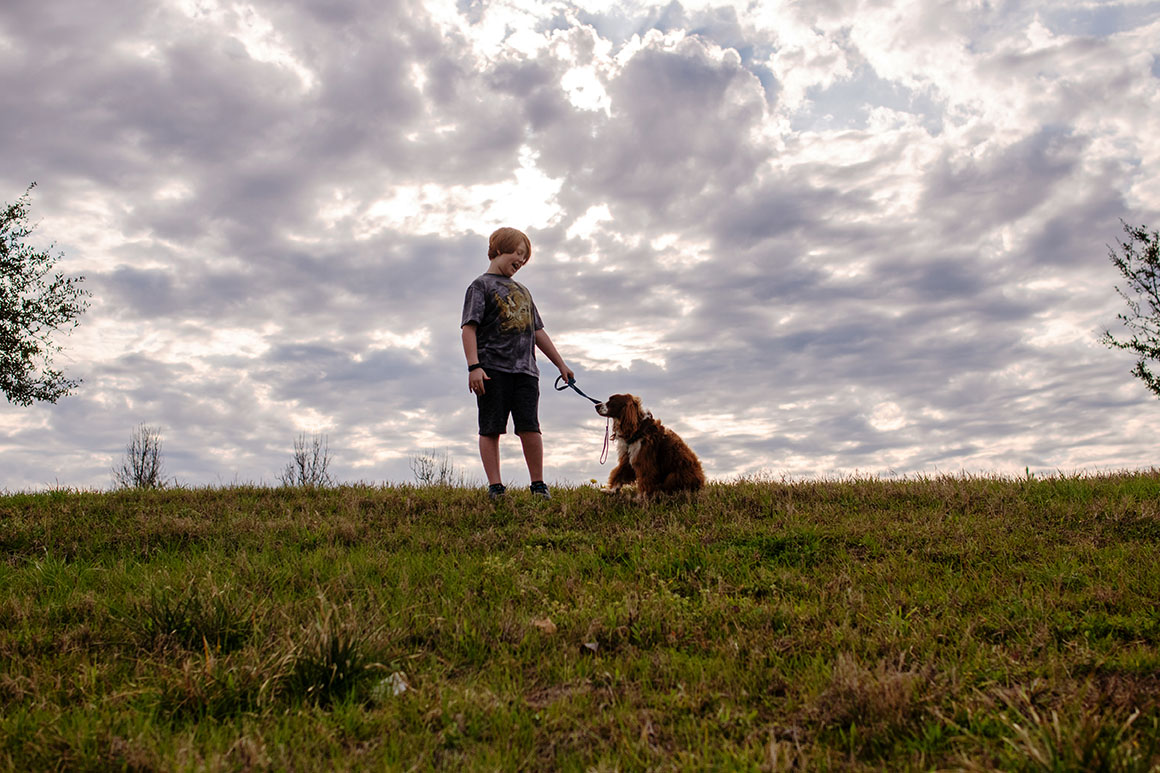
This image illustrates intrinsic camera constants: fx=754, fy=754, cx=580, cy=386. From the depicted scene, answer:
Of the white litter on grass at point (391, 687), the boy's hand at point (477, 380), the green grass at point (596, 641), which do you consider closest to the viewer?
the green grass at point (596, 641)

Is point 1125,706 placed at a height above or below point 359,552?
below

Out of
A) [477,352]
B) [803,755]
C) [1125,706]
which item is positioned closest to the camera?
[803,755]

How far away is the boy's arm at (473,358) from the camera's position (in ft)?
28.7

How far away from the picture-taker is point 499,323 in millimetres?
9172

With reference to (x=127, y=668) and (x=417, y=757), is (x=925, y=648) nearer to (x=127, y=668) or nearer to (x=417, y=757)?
(x=417, y=757)

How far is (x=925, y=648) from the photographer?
4.41 metres

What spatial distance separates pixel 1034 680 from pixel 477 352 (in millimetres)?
6615

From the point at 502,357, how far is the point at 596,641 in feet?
16.3

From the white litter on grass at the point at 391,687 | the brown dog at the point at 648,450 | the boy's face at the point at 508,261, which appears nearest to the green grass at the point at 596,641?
the white litter on grass at the point at 391,687

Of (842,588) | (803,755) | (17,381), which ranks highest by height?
(17,381)

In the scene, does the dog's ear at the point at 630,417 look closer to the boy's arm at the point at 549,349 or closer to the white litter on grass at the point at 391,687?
the boy's arm at the point at 549,349

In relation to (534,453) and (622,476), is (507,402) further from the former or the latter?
(622,476)

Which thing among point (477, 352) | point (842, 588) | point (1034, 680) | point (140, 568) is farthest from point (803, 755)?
point (477, 352)

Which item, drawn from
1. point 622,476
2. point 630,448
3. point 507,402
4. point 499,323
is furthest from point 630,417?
point 499,323
